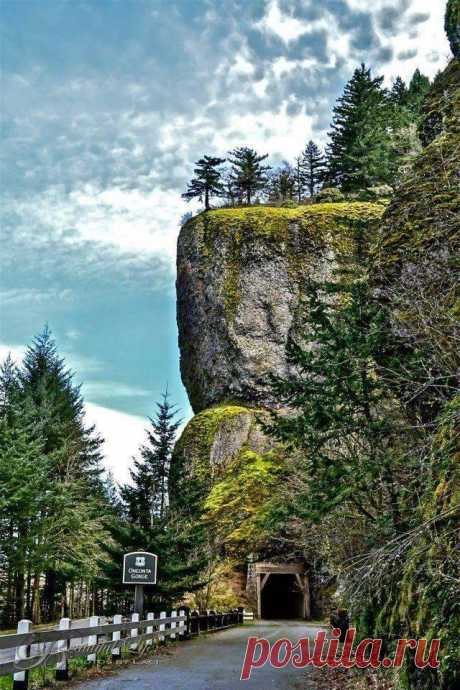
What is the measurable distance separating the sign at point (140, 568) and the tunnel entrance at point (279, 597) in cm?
2391

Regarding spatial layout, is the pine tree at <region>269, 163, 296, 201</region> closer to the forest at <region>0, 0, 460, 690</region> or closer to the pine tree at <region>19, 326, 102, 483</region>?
the forest at <region>0, 0, 460, 690</region>

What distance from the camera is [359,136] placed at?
139 feet

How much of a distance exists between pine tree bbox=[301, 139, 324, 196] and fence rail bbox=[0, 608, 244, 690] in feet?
124

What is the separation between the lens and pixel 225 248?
39.0 meters

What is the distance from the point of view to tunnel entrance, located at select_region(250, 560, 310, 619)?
30.2m

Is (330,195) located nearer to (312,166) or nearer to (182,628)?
(312,166)

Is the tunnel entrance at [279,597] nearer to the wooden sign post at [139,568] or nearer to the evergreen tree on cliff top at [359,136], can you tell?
the wooden sign post at [139,568]

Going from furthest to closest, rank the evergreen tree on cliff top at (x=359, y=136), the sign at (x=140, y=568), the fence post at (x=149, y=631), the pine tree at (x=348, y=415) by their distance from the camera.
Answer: the evergreen tree on cliff top at (x=359, y=136) < the sign at (x=140, y=568) < the fence post at (x=149, y=631) < the pine tree at (x=348, y=415)

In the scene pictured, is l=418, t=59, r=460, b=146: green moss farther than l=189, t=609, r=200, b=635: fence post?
No

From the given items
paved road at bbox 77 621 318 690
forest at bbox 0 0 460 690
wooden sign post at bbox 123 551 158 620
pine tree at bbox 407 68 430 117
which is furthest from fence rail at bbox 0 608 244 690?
pine tree at bbox 407 68 430 117

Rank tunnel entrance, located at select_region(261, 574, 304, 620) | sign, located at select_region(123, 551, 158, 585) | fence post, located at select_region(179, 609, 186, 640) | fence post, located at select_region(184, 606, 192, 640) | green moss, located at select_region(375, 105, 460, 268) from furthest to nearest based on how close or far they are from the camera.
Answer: tunnel entrance, located at select_region(261, 574, 304, 620) → fence post, located at select_region(184, 606, 192, 640) → fence post, located at select_region(179, 609, 186, 640) → sign, located at select_region(123, 551, 158, 585) → green moss, located at select_region(375, 105, 460, 268)

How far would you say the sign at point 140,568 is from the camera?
1387 cm

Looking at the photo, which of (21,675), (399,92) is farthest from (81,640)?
(399,92)

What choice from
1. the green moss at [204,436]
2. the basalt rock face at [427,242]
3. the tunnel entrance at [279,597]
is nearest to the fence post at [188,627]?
the basalt rock face at [427,242]
